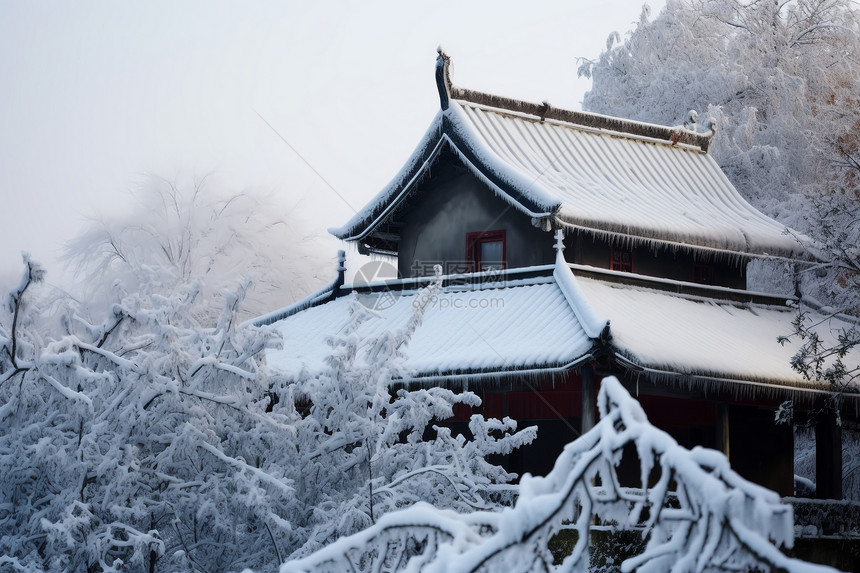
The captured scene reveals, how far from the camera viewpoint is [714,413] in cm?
2003

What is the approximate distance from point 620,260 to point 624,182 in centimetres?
248

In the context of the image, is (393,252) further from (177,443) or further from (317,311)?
(177,443)

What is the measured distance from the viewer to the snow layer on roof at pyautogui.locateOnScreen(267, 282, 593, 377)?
1642 cm

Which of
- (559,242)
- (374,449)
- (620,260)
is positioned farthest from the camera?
(620,260)

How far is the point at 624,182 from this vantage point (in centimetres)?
2258

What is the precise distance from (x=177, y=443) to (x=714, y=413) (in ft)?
36.4

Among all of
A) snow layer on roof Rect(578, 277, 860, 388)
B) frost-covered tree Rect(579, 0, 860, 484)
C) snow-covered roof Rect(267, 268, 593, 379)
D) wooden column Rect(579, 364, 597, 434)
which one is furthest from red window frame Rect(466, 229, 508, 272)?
frost-covered tree Rect(579, 0, 860, 484)

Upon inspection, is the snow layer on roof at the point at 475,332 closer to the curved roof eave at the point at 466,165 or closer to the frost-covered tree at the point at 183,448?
the curved roof eave at the point at 466,165

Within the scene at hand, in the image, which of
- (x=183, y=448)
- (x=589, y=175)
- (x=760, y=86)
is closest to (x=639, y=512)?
(x=183, y=448)

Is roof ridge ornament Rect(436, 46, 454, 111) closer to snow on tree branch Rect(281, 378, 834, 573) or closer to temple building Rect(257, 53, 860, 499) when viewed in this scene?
temple building Rect(257, 53, 860, 499)

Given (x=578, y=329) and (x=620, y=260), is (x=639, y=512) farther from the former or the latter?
(x=620, y=260)

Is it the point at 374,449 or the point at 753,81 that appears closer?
the point at 374,449

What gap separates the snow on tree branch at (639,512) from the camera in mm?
4145

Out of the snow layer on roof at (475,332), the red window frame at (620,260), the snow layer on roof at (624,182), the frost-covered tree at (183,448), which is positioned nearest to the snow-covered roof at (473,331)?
the snow layer on roof at (475,332)
